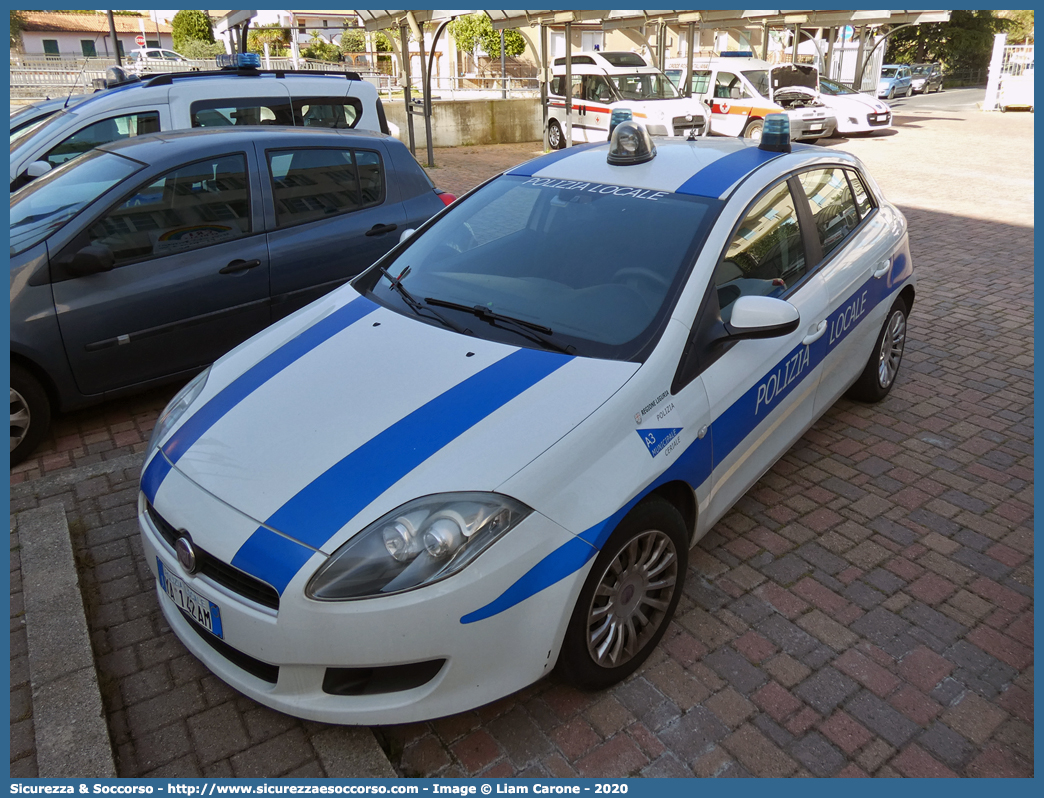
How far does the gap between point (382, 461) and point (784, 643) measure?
172 centimetres

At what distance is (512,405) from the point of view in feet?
8.64

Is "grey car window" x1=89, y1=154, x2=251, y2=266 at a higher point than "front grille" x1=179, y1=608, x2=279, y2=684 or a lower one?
higher

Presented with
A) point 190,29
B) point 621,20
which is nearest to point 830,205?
point 621,20

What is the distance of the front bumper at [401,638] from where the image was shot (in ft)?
7.43

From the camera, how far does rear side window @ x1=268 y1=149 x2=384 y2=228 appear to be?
5.16 m

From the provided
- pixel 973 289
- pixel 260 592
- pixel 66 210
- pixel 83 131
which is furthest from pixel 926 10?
pixel 260 592

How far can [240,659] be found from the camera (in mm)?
2545

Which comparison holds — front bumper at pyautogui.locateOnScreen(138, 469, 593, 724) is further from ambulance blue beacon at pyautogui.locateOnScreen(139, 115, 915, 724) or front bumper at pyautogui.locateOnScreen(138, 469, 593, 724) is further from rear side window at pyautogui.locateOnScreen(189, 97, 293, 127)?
rear side window at pyautogui.locateOnScreen(189, 97, 293, 127)

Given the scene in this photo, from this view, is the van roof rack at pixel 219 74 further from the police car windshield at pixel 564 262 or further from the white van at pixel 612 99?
the white van at pixel 612 99

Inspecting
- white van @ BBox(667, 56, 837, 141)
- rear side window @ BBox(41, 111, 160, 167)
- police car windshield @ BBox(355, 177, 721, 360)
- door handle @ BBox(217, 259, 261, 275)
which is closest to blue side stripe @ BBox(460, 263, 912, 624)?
police car windshield @ BBox(355, 177, 721, 360)

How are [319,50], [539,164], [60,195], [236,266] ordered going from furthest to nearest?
[319,50] < [236,266] < [60,195] < [539,164]

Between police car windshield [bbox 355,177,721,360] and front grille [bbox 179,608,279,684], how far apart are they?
1383 millimetres

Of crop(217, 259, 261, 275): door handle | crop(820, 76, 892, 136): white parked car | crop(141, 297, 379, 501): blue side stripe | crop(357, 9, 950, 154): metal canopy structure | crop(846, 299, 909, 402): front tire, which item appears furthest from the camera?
crop(820, 76, 892, 136): white parked car

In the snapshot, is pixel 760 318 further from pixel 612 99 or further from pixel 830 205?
pixel 612 99
